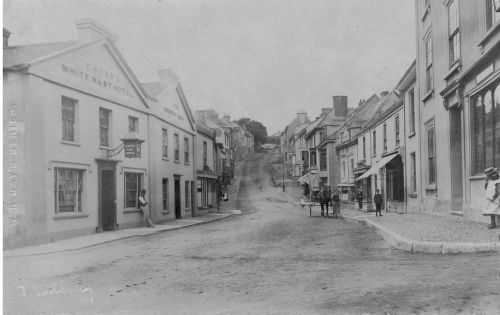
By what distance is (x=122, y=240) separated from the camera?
13820mm

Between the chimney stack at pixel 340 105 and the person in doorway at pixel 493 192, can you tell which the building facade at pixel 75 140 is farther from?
the chimney stack at pixel 340 105

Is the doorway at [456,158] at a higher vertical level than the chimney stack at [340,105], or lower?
lower

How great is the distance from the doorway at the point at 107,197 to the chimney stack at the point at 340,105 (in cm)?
3818

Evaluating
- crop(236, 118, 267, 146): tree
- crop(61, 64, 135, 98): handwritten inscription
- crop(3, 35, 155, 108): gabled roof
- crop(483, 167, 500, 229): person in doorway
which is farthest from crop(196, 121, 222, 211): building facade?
crop(236, 118, 267, 146): tree

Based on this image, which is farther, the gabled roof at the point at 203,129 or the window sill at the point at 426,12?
the gabled roof at the point at 203,129

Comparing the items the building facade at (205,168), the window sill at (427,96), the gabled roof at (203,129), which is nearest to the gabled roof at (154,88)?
the gabled roof at (203,129)

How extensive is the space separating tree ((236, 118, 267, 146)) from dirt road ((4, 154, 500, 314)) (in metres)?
89.4

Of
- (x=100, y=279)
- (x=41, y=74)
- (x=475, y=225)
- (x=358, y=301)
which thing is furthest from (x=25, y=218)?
(x=475, y=225)

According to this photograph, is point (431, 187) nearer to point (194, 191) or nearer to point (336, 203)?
point (336, 203)

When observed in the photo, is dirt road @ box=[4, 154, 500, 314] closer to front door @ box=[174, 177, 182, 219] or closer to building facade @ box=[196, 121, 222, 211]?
front door @ box=[174, 177, 182, 219]

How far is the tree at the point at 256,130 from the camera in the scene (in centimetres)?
10268

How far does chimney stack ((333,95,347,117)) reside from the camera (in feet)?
170

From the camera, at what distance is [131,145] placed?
53.8 ft

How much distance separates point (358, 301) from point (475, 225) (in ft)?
22.7
